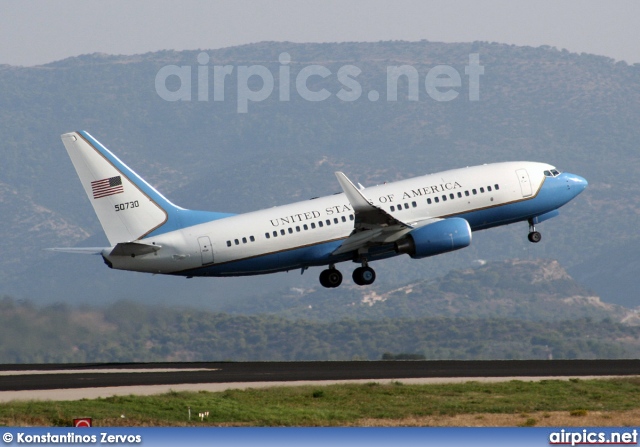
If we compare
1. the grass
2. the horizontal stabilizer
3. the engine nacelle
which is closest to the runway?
the grass

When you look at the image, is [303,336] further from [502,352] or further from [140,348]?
[140,348]

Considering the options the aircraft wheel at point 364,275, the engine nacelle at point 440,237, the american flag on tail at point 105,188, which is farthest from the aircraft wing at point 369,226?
the american flag on tail at point 105,188

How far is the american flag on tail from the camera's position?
65.4 metres

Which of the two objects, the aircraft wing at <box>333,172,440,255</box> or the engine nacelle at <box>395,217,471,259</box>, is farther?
the engine nacelle at <box>395,217,471,259</box>

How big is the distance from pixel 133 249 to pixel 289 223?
882 centimetres

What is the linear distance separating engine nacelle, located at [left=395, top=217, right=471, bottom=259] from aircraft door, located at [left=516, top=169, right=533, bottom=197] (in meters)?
5.41

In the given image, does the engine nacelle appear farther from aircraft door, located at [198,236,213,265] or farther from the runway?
aircraft door, located at [198,236,213,265]

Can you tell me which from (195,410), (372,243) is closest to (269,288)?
(372,243)

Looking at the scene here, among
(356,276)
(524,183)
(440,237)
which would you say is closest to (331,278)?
(356,276)

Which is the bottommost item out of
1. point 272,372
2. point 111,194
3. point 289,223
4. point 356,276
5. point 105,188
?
point 272,372

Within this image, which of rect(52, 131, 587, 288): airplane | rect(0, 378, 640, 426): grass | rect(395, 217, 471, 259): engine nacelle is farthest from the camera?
rect(395, 217, 471, 259): engine nacelle

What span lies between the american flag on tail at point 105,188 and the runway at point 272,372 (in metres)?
9.68

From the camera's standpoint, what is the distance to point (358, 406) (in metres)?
48.6

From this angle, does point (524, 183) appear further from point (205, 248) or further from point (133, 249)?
point (133, 249)
